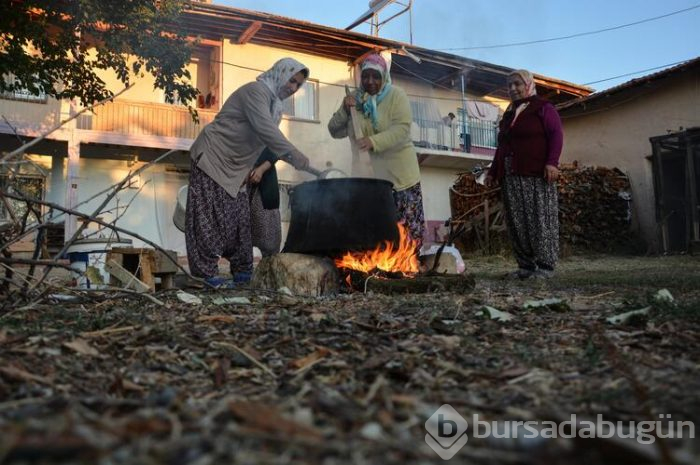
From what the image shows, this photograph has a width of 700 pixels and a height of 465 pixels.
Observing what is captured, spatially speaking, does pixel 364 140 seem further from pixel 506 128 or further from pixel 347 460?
pixel 347 460

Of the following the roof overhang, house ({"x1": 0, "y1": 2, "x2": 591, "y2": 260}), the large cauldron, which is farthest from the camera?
the roof overhang

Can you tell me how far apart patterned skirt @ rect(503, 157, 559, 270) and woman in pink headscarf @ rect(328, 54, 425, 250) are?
92cm

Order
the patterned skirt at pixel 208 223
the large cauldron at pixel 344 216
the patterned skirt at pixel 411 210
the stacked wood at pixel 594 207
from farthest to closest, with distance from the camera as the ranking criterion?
the stacked wood at pixel 594 207 → the patterned skirt at pixel 411 210 → the patterned skirt at pixel 208 223 → the large cauldron at pixel 344 216

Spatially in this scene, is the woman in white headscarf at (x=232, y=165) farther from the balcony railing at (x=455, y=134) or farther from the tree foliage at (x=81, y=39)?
the balcony railing at (x=455, y=134)

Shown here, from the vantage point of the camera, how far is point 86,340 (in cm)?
184

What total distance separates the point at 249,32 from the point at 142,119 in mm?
3601

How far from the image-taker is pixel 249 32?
47.1 ft

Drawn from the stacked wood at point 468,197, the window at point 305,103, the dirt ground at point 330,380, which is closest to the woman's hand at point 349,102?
the dirt ground at point 330,380

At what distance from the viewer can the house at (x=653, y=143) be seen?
12.0 meters

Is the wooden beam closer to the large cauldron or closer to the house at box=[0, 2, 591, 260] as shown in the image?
the house at box=[0, 2, 591, 260]

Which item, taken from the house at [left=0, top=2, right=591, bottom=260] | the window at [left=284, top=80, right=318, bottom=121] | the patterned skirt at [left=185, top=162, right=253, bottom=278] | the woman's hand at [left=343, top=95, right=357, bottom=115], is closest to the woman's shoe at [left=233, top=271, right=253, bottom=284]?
the patterned skirt at [left=185, top=162, right=253, bottom=278]

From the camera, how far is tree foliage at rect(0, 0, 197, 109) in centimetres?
565

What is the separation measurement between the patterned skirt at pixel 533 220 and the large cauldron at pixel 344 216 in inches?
59.7

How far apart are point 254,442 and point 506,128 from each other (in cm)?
487
